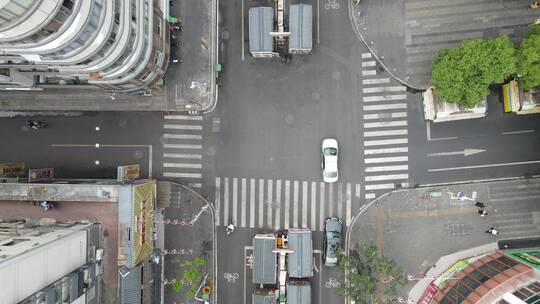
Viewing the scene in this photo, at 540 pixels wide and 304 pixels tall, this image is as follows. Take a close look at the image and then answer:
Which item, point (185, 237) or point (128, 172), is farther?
point (185, 237)

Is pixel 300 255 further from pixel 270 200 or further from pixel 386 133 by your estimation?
pixel 386 133

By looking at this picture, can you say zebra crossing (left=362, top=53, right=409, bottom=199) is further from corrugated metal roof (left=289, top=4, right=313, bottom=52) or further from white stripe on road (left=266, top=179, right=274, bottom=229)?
white stripe on road (left=266, top=179, right=274, bottom=229)

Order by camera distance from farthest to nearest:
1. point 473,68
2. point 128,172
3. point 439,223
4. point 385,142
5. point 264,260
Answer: point 439,223, point 385,142, point 128,172, point 264,260, point 473,68

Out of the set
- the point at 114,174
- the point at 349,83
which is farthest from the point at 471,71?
the point at 114,174

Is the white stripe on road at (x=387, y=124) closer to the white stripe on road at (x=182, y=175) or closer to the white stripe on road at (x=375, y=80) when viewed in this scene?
the white stripe on road at (x=375, y=80)

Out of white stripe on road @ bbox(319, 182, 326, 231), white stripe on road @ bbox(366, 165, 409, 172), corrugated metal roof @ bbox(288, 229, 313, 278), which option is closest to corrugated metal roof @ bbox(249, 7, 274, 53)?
white stripe on road @ bbox(319, 182, 326, 231)

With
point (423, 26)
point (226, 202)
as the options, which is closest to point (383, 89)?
point (423, 26)

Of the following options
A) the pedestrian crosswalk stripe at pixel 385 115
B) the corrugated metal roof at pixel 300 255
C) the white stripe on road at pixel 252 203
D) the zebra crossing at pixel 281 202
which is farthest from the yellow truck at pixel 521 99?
the white stripe on road at pixel 252 203
